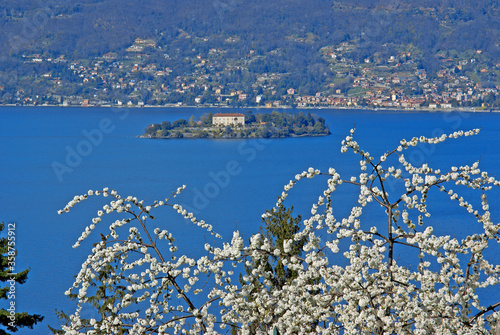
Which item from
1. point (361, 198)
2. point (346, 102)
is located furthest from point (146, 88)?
point (361, 198)

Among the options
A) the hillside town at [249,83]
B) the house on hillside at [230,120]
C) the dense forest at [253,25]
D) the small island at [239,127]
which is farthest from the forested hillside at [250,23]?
the house on hillside at [230,120]

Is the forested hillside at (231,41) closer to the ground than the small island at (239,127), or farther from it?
farther from it

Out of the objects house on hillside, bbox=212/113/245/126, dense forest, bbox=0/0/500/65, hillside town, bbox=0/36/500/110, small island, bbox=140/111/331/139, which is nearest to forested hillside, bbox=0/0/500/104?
dense forest, bbox=0/0/500/65

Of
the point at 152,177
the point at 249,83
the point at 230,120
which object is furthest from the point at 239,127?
the point at 249,83

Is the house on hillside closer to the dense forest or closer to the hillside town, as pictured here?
the hillside town

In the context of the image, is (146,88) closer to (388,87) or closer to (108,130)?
(388,87)

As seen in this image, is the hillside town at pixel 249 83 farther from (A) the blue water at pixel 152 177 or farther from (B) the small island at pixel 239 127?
(A) the blue water at pixel 152 177
